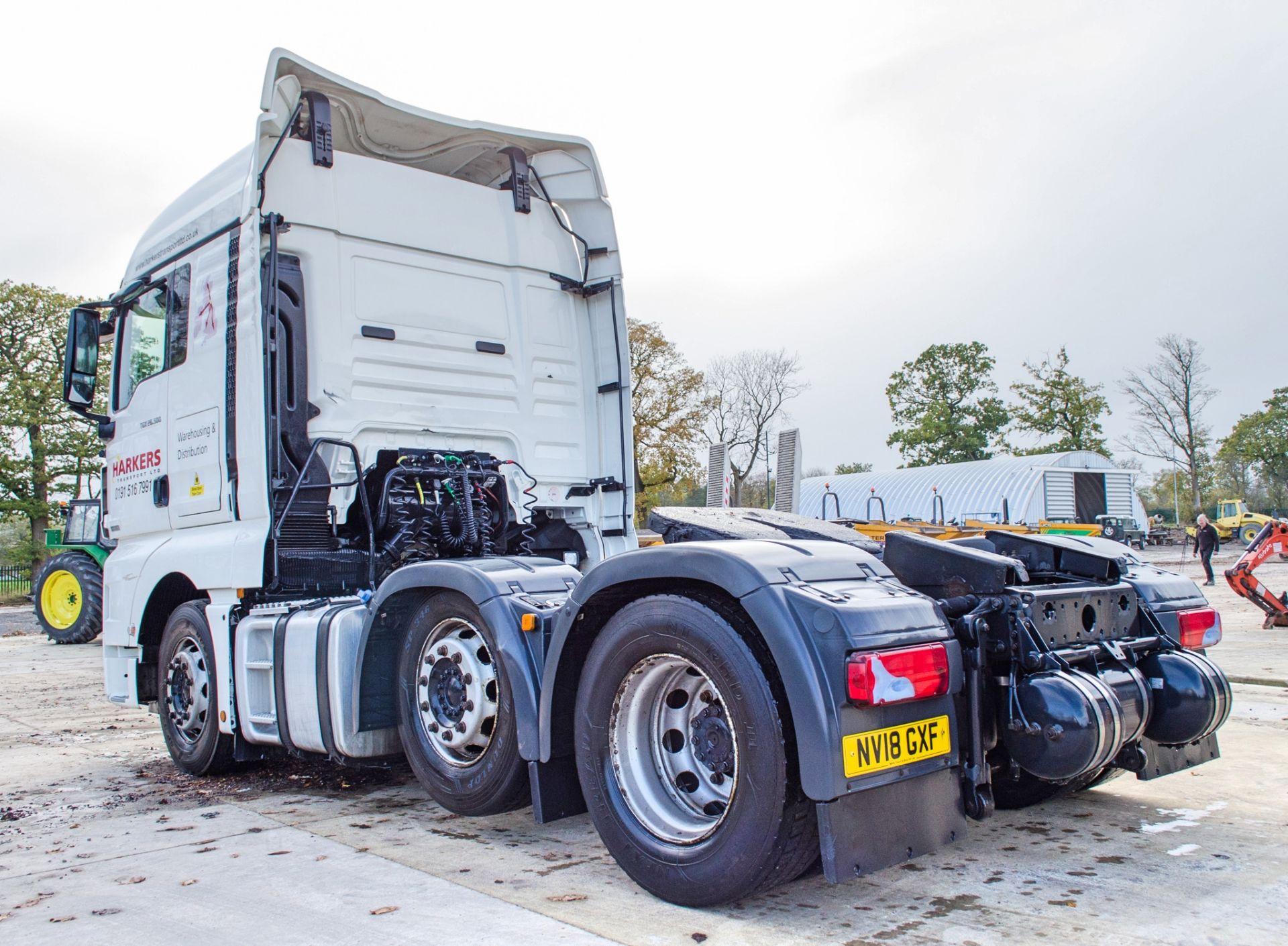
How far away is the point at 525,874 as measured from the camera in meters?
3.68

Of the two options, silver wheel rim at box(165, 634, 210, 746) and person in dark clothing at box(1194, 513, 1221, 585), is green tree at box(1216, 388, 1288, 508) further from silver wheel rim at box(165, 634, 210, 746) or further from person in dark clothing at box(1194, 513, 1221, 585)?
silver wheel rim at box(165, 634, 210, 746)

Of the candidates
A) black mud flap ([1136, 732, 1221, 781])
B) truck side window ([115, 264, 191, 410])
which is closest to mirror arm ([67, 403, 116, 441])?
truck side window ([115, 264, 191, 410])

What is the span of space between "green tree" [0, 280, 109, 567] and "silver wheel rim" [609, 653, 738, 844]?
34588 mm

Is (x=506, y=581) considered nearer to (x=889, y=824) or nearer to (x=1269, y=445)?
(x=889, y=824)

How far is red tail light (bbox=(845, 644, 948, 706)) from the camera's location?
2.87 metres

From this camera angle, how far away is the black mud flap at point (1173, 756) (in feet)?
12.5

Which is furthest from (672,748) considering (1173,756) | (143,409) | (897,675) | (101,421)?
(101,421)

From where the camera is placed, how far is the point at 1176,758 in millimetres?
3908

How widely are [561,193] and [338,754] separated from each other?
11.6 feet

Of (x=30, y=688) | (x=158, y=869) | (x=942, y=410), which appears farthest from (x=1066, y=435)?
(x=158, y=869)

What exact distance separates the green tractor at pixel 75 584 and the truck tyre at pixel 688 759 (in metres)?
14.1

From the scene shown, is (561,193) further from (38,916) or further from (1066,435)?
(1066,435)

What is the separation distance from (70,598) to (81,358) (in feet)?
36.3

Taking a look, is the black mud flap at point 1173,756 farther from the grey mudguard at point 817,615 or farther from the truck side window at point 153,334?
the truck side window at point 153,334
